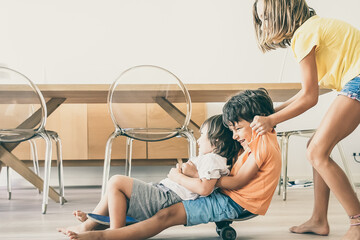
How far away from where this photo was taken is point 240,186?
1.35 metres

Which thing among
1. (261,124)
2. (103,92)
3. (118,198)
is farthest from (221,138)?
(103,92)

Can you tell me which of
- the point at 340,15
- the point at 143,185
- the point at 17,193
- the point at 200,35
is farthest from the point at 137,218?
the point at 340,15

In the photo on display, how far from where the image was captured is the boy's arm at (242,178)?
1326mm

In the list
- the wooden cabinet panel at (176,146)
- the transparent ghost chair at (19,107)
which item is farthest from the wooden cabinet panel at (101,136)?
the transparent ghost chair at (19,107)

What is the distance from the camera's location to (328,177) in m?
1.31

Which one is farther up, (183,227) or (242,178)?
(242,178)

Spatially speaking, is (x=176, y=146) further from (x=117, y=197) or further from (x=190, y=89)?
(x=117, y=197)

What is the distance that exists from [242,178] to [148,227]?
0.33m

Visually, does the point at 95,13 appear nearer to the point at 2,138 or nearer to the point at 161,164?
the point at 161,164

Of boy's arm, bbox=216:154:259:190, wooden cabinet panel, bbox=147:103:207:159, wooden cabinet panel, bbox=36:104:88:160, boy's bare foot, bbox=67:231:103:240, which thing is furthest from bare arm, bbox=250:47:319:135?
wooden cabinet panel, bbox=36:104:88:160

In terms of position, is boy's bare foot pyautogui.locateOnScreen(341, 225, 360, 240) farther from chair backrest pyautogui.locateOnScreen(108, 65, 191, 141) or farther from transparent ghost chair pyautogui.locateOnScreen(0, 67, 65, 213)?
transparent ghost chair pyautogui.locateOnScreen(0, 67, 65, 213)

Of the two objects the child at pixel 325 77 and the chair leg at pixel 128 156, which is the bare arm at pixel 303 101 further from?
the chair leg at pixel 128 156

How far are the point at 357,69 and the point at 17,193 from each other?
2.66 m

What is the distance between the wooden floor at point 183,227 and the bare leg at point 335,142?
21cm
